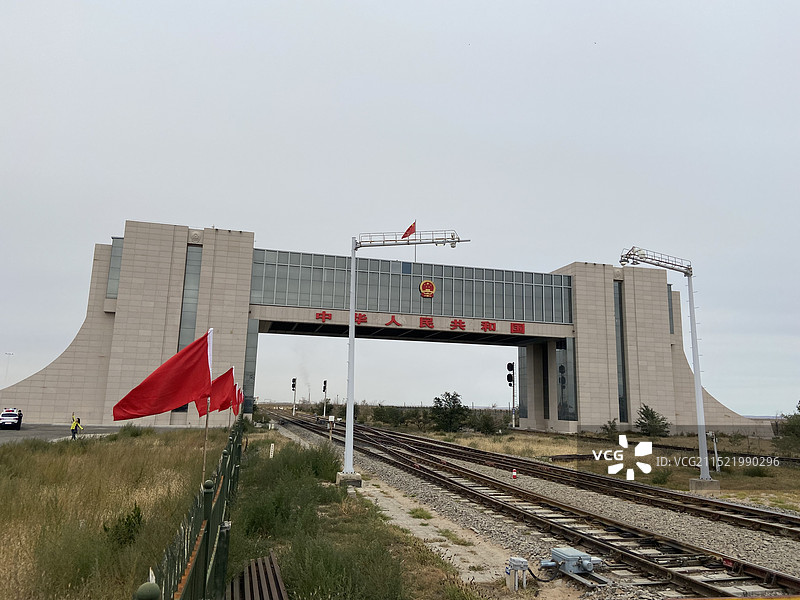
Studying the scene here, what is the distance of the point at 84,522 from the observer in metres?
8.34

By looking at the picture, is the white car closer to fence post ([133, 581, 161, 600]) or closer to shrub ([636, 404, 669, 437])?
fence post ([133, 581, 161, 600])

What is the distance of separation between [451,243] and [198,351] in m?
16.4

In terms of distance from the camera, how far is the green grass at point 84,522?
619 centimetres

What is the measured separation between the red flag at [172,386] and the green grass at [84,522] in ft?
5.70

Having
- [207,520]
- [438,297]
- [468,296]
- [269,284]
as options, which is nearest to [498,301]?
[468,296]

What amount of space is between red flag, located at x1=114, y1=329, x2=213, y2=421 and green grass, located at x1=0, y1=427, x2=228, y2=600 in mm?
1739

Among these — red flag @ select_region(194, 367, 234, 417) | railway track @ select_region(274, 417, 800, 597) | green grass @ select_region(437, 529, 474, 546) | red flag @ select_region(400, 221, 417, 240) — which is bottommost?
green grass @ select_region(437, 529, 474, 546)

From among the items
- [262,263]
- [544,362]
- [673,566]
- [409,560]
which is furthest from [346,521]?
[544,362]

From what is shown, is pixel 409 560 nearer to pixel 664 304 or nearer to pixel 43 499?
pixel 43 499

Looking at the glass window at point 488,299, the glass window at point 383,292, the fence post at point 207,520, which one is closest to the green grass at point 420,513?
the fence post at point 207,520

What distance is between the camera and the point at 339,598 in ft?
20.9

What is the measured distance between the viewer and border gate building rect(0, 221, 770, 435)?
48875 mm

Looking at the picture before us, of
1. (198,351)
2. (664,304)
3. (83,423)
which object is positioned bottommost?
(83,423)

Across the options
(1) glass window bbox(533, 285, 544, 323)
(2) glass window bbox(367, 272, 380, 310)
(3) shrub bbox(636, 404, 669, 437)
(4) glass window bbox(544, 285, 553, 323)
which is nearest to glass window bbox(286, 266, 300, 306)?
(2) glass window bbox(367, 272, 380, 310)
